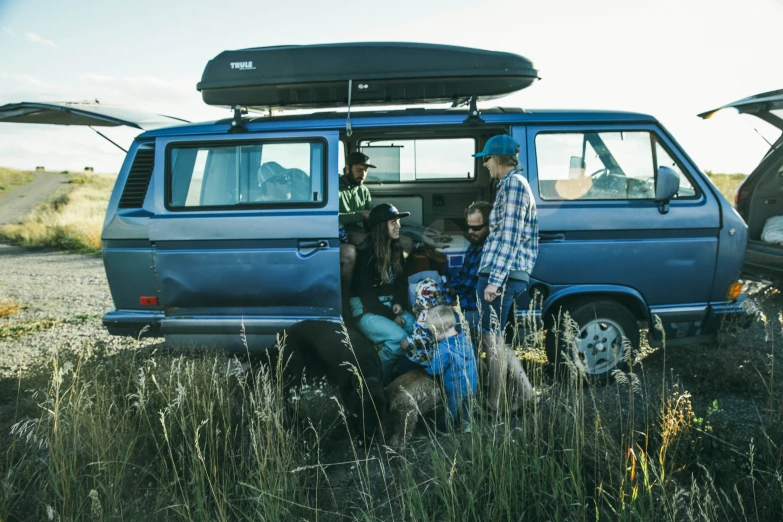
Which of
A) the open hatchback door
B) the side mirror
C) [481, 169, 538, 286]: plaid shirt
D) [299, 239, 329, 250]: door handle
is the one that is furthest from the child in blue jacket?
the open hatchback door

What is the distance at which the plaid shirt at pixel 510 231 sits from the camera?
3.94m

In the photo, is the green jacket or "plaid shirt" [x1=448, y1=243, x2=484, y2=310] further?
the green jacket

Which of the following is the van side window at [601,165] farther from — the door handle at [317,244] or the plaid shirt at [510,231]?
the door handle at [317,244]

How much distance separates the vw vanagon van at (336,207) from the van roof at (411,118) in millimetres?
14

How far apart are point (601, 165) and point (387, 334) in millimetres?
2225

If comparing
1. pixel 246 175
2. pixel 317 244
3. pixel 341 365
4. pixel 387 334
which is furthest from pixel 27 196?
pixel 341 365

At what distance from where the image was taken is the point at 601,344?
453cm

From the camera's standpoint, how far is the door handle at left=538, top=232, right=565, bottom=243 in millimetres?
4355

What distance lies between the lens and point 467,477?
9.09ft

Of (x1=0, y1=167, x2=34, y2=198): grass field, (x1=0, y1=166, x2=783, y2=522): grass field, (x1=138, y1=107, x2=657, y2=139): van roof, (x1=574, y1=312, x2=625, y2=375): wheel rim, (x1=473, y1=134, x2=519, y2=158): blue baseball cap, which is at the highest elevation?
(x1=0, y1=167, x2=34, y2=198): grass field

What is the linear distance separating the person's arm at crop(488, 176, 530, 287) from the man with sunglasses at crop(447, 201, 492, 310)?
35 centimetres

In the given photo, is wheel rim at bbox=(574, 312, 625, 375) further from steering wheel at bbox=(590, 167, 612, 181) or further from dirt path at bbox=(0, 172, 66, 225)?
dirt path at bbox=(0, 172, 66, 225)

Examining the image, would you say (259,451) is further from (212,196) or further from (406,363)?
(212,196)

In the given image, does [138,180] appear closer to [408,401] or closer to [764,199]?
[408,401]
